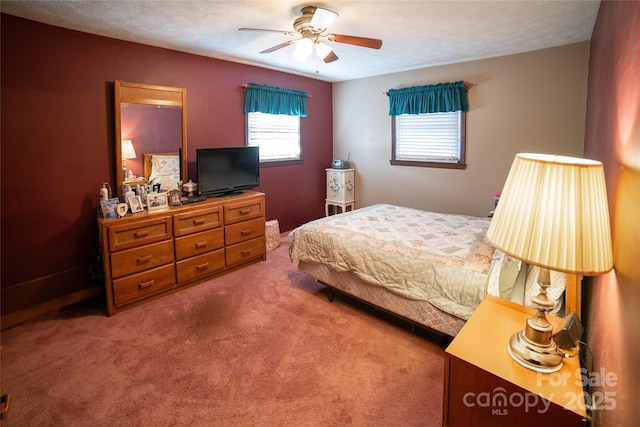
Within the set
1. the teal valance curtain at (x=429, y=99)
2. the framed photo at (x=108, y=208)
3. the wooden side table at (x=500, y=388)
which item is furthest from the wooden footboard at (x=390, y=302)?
the teal valance curtain at (x=429, y=99)

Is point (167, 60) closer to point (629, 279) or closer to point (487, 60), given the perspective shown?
point (487, 60)

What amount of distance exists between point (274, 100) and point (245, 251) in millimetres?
2082

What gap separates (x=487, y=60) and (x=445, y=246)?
261cm

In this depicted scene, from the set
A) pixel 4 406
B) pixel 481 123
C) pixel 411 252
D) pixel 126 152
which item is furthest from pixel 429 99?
pixel 4 406

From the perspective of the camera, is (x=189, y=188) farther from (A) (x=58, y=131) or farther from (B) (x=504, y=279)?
(B) (x=504, y=279)

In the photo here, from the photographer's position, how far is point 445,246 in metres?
2.64

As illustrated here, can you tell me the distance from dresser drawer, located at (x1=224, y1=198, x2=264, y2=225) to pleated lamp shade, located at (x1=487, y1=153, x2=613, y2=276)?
10.1 feet

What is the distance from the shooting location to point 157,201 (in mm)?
3281

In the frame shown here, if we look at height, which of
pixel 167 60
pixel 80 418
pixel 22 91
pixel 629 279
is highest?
pixel 167 60

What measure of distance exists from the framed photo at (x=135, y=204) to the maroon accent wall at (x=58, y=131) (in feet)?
1.16

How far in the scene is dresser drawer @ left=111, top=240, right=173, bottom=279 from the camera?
2.86 m

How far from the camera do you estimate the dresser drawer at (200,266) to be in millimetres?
3322

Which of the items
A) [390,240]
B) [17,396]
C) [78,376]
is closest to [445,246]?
[390,240]

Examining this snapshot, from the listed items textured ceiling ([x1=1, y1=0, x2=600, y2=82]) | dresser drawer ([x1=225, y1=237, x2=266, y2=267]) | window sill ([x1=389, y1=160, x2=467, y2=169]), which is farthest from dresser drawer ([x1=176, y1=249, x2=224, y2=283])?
window sill ([x1=389, y1=160, x2=467, y2=169])
